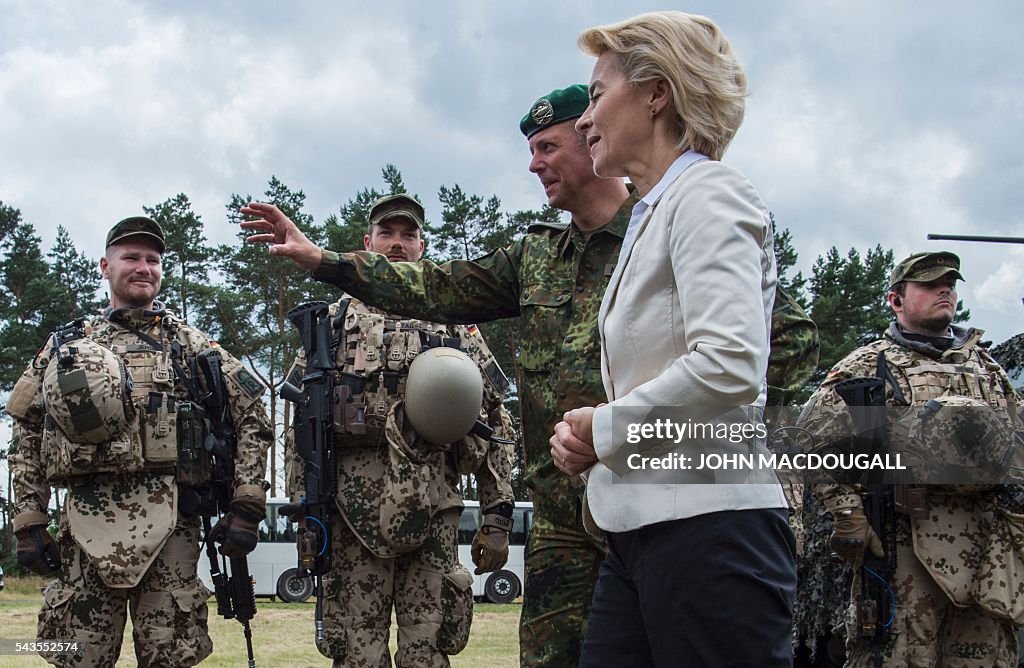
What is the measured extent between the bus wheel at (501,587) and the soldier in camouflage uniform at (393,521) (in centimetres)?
1869

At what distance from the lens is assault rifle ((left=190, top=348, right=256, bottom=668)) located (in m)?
6.03

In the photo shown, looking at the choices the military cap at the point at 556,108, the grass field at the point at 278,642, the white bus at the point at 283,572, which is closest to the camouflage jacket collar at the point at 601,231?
the military cap at the point at 556,108

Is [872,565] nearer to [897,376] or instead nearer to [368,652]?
[897,376]

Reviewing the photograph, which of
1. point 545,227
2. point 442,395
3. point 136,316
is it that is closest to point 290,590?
point 136,316

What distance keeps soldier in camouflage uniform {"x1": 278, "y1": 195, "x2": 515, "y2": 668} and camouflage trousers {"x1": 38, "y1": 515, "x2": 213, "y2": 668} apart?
30.0 inches

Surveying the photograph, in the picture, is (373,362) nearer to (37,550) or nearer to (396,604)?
(396,604)

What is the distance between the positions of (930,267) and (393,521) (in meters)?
3.55

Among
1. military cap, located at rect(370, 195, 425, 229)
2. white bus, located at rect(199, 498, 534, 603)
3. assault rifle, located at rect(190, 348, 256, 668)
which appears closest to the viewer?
assault rifle, located at rect(190, 348, 256, 668)

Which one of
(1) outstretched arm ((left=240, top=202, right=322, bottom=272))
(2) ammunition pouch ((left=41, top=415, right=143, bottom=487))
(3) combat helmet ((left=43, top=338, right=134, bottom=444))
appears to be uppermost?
(1) outstretched arm ((left=240, top=202, right=322, bottom=272))

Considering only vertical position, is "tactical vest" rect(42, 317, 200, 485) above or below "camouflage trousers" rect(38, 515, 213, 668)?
above

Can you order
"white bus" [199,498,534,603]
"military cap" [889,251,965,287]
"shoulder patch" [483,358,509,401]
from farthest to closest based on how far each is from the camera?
"white bus" [199,498,534,603] < "shoulder patch" [483,358,509,401] < "military cap" [889,251,965,287]

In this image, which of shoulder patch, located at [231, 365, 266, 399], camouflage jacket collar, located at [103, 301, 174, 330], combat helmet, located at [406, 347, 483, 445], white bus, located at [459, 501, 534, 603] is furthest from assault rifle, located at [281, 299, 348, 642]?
white bus, located at [459, 501, 534, 603]

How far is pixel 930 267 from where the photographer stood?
252 inches

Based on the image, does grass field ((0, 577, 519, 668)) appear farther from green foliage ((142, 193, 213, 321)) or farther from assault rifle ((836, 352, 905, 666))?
green foliage ((142, 193, 213, 321))
